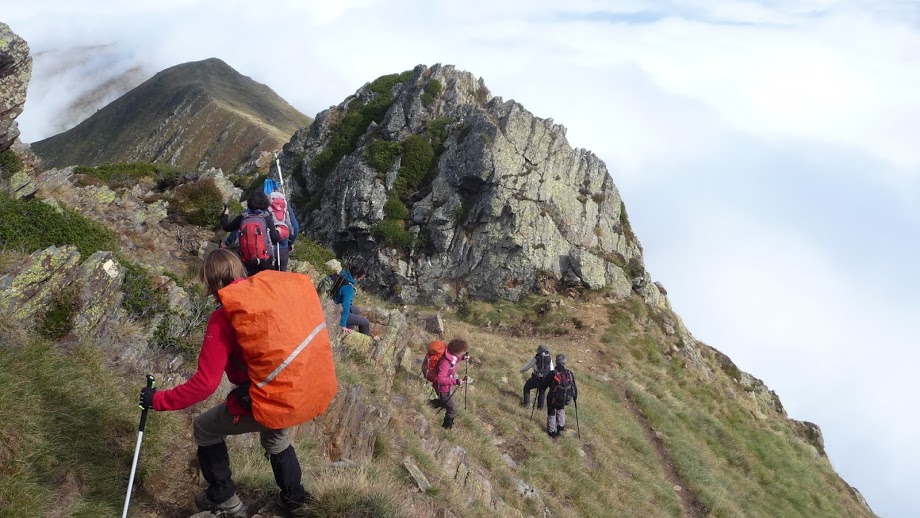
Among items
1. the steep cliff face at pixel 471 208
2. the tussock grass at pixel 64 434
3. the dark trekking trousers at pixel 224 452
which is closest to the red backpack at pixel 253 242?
the tussock grass at pixel 64 434

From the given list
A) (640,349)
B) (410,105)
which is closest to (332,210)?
(410,105)

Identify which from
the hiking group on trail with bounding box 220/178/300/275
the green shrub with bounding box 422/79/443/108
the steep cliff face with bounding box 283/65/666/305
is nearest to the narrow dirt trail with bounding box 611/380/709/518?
the steep cliff face with bounding box 283/65/666/305

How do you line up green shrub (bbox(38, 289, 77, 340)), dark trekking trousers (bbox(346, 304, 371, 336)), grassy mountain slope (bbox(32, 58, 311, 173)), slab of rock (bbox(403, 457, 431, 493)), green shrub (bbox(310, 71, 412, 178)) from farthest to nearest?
grassy mountain slope (bbox(32, 58, 311, 173)) < green shrub (bbox(310, 71, 412, 178)) < dark trekking trousers (bbox(346, 304, 371, 336)) < slab of rock (bbox(403, 457, 431, 493)) < green shrub (bbox(38, 289, 77, 340))

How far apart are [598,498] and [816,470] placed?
18.0 m

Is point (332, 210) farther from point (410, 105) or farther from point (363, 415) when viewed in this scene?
point (363, 415)

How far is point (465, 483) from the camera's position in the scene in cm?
906

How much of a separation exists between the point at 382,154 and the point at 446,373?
2708cm

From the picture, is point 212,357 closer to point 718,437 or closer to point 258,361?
point 258,361

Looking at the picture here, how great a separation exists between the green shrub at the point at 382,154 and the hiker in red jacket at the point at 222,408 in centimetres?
3176

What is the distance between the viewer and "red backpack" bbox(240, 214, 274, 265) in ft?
27.0

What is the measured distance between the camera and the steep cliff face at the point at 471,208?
31.9 metres

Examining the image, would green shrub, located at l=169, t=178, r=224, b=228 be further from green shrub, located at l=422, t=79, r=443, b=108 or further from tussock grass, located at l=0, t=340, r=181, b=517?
green shrub, located at l=422, t=79, r=443, b=108

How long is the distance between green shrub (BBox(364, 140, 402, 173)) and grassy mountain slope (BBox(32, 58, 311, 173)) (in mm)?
65823

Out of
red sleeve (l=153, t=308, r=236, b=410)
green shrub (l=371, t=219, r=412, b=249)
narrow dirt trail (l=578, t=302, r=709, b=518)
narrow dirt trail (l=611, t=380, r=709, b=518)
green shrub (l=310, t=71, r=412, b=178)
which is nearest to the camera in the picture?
red sleeve (l=153, t=308, r=236, b=410)
